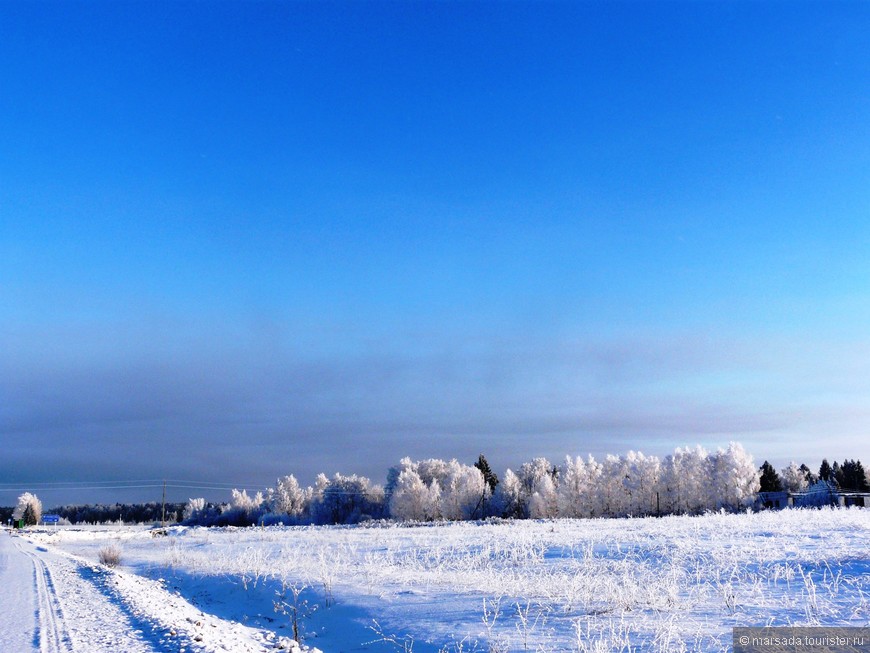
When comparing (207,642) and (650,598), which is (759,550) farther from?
(207,642)

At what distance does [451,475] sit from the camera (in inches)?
4609

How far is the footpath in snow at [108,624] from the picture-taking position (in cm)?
1048

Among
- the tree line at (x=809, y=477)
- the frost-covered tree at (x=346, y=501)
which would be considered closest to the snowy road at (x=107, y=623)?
the frost-covered tree at (x=346, y=501)

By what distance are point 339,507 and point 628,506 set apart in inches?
2233

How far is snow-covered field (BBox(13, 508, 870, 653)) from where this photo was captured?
9.83m

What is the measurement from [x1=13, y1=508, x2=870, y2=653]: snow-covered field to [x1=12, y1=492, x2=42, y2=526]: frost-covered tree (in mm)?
174436

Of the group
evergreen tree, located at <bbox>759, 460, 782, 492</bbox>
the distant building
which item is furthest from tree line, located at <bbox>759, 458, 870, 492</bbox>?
the distant building

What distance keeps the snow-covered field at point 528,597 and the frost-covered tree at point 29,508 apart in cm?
17444

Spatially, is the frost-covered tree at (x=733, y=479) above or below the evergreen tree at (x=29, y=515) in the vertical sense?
above

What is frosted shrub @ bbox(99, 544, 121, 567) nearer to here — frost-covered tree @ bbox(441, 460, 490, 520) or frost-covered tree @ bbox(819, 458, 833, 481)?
frost-covered tree @ bbox(441, 460, 490, 520)

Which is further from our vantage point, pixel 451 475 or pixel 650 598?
pixel 451 475

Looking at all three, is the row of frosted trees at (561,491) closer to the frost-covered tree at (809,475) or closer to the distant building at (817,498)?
the distant building at (817,498)

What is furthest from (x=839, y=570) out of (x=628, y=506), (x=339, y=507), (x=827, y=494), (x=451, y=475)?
(x=339, y=507)

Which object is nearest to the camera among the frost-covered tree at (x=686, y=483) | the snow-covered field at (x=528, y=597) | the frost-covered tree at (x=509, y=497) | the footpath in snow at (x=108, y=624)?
the snow-covered field at (x=528, y=597)
